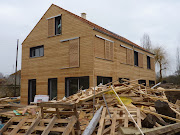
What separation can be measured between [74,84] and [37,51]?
19.5ft

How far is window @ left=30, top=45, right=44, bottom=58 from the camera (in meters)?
17.0

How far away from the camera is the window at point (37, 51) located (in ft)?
55.8

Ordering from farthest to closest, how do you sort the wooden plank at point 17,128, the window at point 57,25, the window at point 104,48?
the window at point 57,25 → the window at point 104,48 → the wooden plank at point 17,128

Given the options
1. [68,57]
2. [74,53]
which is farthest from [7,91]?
[74,53]

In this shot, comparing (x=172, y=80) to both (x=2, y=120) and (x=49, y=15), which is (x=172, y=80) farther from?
(x=2, y=120)

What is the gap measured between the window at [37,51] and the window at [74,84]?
443 cm

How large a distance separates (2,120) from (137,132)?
6.91m

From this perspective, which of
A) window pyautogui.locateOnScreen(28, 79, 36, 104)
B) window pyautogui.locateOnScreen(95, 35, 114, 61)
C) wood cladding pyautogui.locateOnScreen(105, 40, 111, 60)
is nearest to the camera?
window pyautogui.locateOnScreen(95, 35, 114, 61)

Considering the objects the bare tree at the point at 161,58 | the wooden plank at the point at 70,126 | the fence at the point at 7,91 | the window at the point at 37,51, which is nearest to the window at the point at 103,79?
the window at the point at 37,51

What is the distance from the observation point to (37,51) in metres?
17.5

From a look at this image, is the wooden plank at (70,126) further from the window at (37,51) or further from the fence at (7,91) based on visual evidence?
the fence at (7,91)

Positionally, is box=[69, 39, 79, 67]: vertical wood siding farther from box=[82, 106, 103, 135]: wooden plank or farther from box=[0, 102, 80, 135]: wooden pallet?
box=[82, 106, 103, 135]: wooden plank

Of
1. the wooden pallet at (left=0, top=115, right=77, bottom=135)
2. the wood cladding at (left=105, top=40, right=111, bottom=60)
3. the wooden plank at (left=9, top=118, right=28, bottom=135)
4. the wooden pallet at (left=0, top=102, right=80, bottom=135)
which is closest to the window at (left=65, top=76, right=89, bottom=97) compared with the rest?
the wood cladding at (left=105, top=40, right=111, bottom=60)

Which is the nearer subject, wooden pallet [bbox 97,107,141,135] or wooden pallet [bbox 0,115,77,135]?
wooden pallet [bbox 97,107,141,135]
